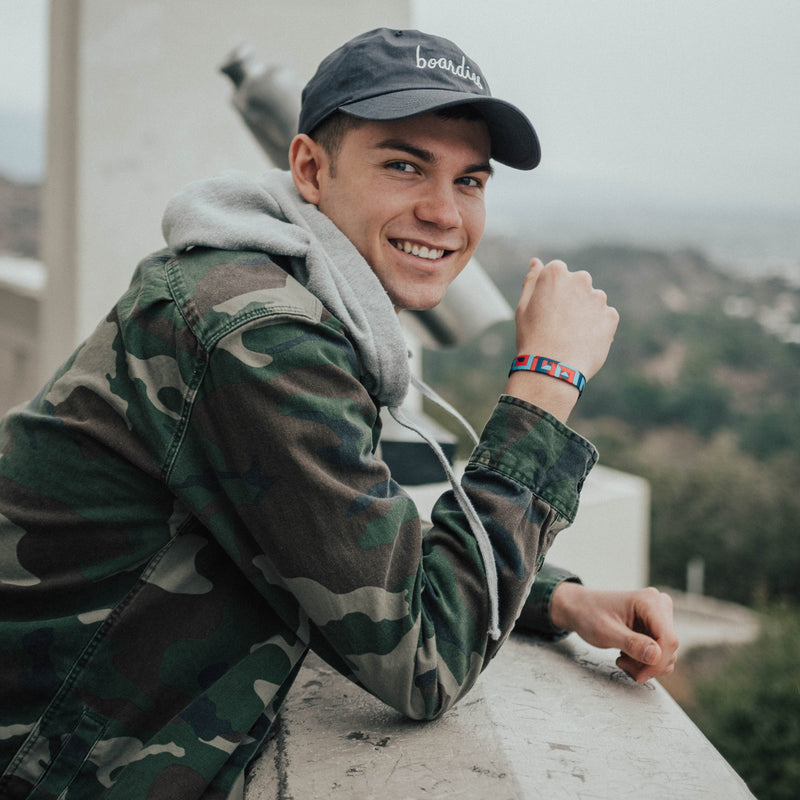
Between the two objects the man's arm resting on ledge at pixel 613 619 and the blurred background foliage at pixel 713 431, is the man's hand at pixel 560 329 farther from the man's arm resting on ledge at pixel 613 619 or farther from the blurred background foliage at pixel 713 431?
the blurred background foliage at pixel 713 431

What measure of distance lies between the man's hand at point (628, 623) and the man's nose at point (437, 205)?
638mm

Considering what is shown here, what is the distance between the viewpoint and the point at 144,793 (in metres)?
1.04

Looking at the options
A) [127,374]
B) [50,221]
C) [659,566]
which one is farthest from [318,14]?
[659,566]

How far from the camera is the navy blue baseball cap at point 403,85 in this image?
46.5 inches

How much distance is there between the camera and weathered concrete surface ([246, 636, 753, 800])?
107cm

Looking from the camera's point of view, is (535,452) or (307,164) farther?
(307,164)

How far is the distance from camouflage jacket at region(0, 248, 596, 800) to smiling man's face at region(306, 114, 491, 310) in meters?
0.15

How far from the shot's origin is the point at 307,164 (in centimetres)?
132

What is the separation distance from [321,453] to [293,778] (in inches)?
16.4

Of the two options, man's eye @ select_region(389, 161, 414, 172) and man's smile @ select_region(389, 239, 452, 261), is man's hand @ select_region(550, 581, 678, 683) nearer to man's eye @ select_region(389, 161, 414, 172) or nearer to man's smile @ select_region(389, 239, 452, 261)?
man's smile @ select_region(389, 239, 452, 261)

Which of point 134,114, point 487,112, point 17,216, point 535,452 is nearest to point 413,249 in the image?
point 487,112

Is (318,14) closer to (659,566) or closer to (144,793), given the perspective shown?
(144,793)

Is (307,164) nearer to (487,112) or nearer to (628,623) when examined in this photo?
(487,112)

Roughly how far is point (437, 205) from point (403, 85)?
170 mm
